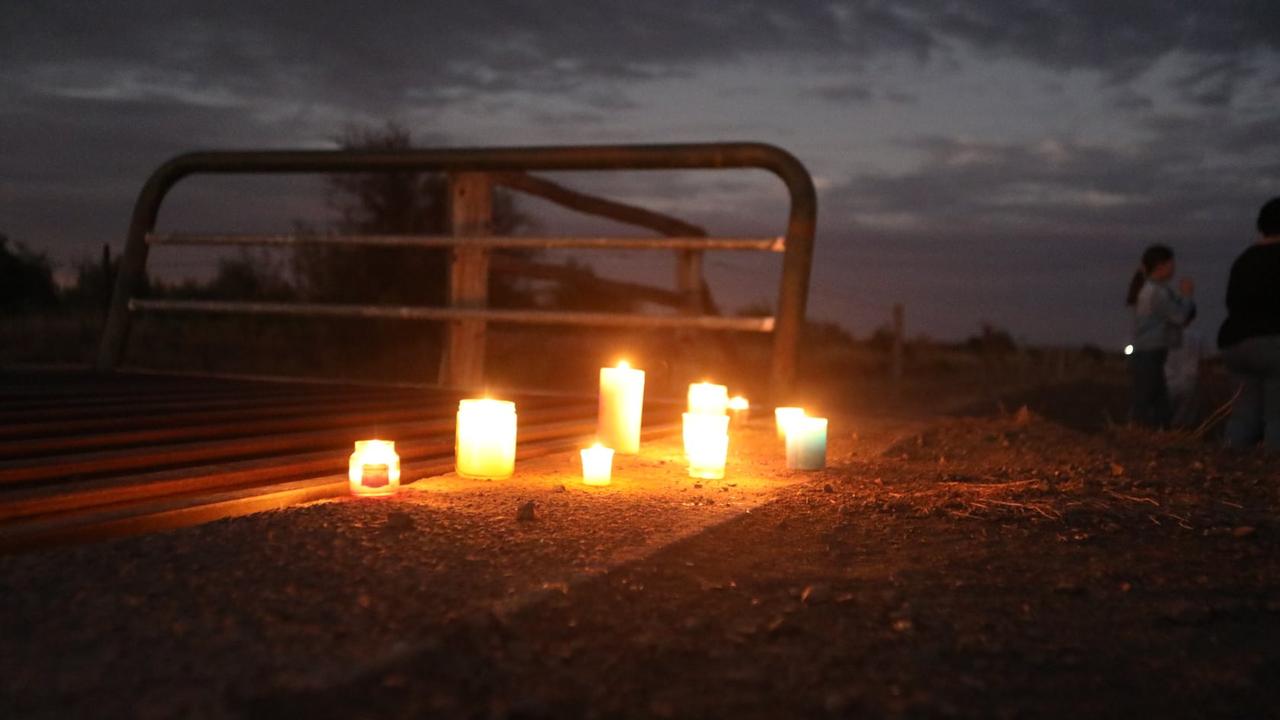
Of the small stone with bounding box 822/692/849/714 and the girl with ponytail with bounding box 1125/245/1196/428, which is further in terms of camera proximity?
the girl with ponytail with bounding box 1125/245/1196/428

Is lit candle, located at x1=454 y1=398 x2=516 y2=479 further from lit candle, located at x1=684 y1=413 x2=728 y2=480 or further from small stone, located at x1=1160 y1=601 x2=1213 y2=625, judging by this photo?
small stone, located at x1=1160 y1=601 x2=1213 y2=625

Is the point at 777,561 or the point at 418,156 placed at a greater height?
the point at 418,156

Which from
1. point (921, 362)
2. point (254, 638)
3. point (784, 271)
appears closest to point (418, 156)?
point (784, 271)

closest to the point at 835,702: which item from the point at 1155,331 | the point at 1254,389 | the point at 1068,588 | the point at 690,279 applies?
the point at 1068,588

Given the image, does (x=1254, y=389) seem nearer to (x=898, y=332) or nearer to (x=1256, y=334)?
(x=1256, y=334)

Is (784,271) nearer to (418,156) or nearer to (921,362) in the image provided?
(418,156)

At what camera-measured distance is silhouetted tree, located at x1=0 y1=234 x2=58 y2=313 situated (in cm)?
1475

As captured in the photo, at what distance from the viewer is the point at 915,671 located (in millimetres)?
1665

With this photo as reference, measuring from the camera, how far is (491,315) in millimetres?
5738

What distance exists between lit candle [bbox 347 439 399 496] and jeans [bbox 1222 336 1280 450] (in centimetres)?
408

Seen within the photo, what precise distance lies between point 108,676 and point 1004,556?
1.83 meters

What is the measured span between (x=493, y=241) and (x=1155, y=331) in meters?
3.99

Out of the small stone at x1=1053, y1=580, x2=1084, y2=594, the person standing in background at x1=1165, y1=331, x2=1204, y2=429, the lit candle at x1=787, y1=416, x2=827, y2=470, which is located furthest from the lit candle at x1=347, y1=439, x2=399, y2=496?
the person standing in background at x1=1165, y1=331, x2=1204, y2=429

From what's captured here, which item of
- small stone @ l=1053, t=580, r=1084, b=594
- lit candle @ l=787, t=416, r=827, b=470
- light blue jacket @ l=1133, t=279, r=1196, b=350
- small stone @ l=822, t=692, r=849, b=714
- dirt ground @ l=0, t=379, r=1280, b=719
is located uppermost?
light blue jacket @ l=1133, t=279, r=1196, b=350
